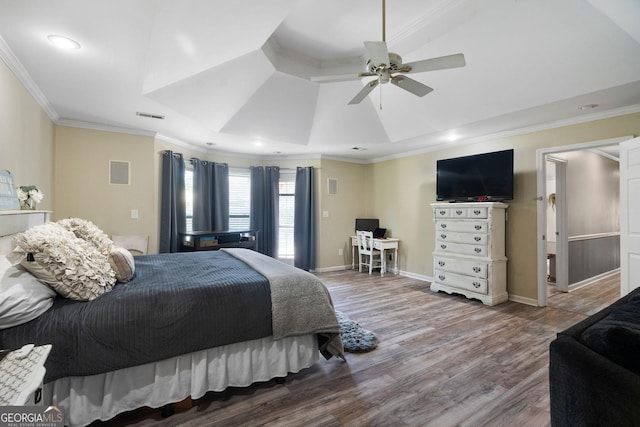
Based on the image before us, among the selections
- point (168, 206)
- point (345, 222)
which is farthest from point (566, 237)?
point (168, 206)

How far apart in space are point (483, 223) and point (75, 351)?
4.34m

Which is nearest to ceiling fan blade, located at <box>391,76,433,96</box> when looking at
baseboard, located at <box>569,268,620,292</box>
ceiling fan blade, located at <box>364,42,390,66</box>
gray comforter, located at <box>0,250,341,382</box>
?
ceiling fan blade, located at <box>364,42,390,66</box>

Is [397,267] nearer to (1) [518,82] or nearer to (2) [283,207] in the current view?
(2) [283,207]

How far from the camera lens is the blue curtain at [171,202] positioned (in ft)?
14.6

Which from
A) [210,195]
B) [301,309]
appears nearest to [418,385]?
[301,309]

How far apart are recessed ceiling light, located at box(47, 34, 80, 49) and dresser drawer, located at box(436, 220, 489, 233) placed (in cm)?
465

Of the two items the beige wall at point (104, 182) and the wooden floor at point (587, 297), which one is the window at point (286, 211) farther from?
the wooden floor at point (587, 297)

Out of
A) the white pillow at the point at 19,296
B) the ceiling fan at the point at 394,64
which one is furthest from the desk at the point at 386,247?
the white pillow at the point at 19,296

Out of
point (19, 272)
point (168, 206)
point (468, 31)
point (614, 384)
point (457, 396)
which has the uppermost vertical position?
point (468, 31)

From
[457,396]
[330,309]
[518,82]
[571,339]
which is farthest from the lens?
[518,82]

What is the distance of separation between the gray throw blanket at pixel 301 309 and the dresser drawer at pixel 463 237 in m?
2.80

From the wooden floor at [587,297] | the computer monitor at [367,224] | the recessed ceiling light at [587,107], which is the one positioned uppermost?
the recessed ceiling light at [587,107]

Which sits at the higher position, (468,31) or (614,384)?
(468,31)

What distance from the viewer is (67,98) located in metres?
3.17
